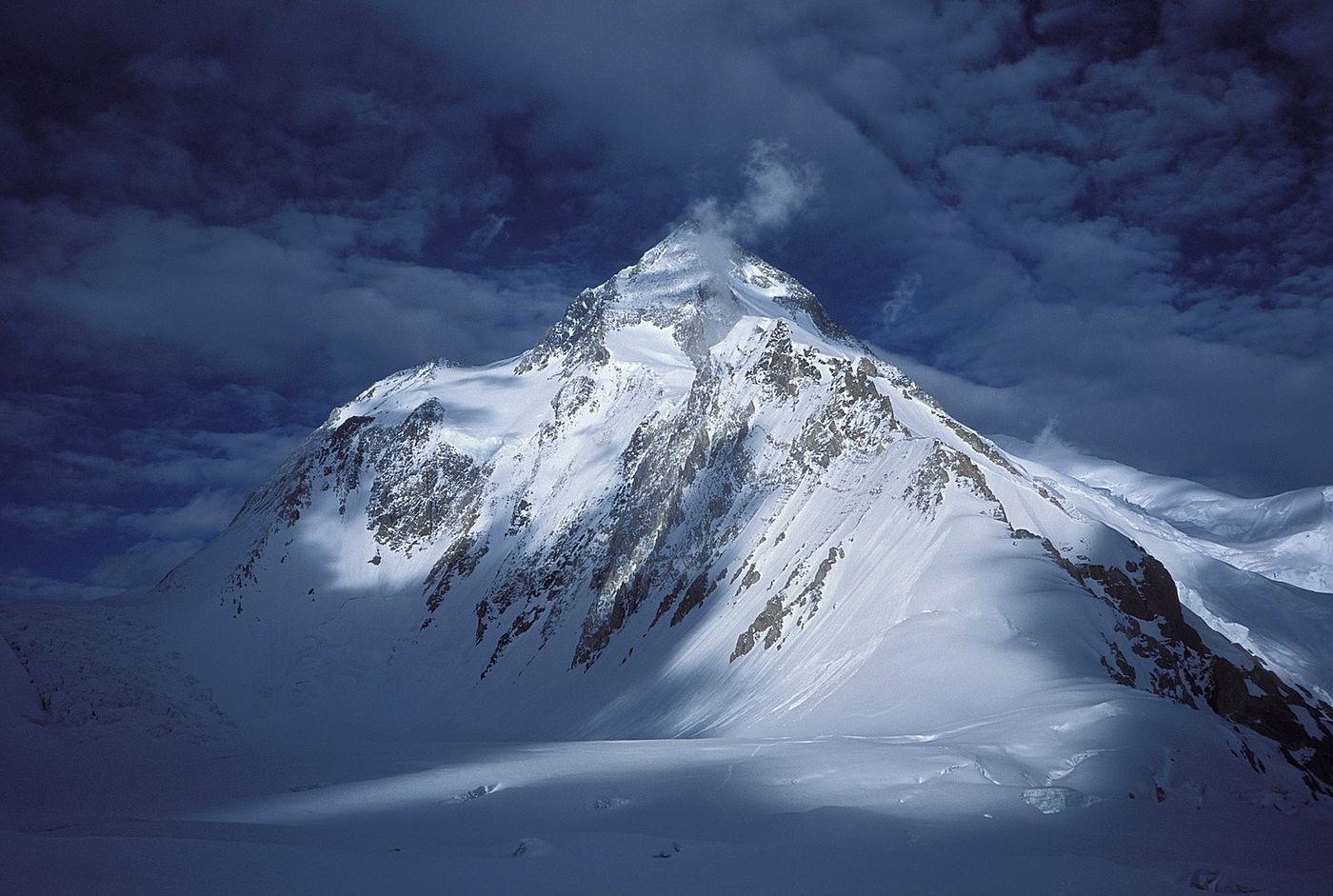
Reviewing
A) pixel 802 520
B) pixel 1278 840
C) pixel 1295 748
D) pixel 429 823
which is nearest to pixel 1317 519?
pixel 802 520

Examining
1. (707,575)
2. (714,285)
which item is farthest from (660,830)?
(714,285)

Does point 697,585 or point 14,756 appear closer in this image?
point 14,756

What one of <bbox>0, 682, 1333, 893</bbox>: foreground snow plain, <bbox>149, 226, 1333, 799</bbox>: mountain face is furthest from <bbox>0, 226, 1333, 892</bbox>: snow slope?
<bbox>149, 226, 1333, 799</bbox>: mountain face

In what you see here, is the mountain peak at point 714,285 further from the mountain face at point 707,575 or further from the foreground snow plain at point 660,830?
the foreground snow plain at point 660,830

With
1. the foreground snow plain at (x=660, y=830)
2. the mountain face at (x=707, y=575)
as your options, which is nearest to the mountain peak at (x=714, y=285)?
the mountain face at (x=707, y=575)

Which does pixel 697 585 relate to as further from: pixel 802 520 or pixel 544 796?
pixel 544 796
